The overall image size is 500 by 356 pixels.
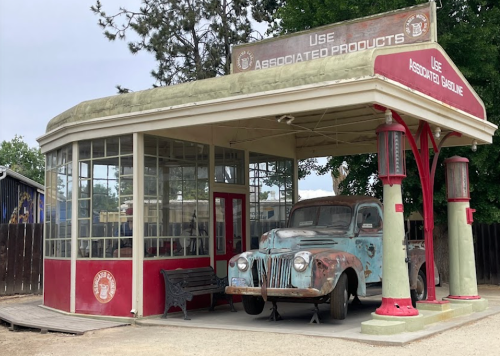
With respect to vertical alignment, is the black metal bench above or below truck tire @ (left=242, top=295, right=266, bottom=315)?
above

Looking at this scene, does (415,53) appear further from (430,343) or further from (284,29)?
(284,29)

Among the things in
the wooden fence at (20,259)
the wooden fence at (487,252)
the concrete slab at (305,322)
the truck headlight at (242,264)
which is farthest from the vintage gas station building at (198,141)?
the wooden fence at (487,252)

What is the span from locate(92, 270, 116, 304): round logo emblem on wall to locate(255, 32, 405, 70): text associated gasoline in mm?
5504

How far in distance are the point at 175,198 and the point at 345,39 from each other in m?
4.65

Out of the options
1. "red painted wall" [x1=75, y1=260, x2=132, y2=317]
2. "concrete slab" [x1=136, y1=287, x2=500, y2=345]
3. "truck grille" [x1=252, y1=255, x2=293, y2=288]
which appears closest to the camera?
"concrete slab" [x1=136, y1=287, x2=500, y2=345]

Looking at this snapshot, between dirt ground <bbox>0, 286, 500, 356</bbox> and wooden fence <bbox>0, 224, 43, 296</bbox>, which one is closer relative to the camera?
dirt ground <bbox>0, 286, 500, 356</bbox>

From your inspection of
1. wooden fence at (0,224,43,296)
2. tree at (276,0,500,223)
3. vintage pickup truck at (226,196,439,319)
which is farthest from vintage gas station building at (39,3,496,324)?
A: wooden fence at (0,224,43,296)

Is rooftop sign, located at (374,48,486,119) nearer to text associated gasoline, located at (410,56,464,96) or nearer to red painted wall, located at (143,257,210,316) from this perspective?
text associated gasoline, located at (410,56,464,96)

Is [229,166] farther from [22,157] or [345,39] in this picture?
[22,157]

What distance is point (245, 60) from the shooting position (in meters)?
14.0

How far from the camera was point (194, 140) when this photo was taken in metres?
13.0

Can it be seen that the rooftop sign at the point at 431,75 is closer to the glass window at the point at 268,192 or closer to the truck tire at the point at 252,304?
the truck tire at the point at 252,304

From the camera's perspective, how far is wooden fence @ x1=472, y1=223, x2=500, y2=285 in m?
19.4

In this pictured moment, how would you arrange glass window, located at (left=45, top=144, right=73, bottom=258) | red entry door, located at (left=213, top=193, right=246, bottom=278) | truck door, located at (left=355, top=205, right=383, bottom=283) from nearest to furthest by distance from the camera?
1. truck door, located at (left=355, top=205, right=383, bottom=283)
2. glass window, located at (left=45, top=144, right=73, bottom=258)
3. red entry door, located at (left=213, top=193, right=246, bottom=278)
